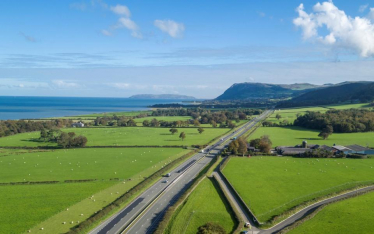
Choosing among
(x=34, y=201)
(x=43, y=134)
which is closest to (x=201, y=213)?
(x=34, y=201)

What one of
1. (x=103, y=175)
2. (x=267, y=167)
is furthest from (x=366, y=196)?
(x=103, y=175)

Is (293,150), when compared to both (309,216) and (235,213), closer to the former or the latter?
(309,216)

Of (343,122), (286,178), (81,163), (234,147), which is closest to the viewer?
(286,178)

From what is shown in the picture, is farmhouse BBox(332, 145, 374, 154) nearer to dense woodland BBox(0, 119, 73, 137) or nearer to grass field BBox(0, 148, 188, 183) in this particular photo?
grass field BBox(0, 148, 188, 183)

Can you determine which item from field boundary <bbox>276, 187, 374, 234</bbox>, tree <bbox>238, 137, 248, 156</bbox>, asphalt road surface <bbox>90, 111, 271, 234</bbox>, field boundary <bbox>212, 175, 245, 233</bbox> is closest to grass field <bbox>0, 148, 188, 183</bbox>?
asphalt road surface <bbox>90, 111, 271, 234</bbox>

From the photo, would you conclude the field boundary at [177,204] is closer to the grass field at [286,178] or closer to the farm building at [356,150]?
the grass field at [286,178]
